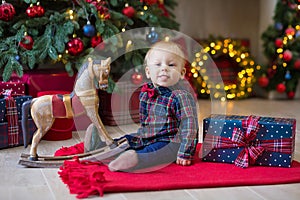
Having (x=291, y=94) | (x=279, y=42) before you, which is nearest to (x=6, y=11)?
(x=279, y=42)

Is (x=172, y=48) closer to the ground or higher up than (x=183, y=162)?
higher up

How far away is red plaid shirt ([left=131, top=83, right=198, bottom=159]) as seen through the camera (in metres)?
2.04

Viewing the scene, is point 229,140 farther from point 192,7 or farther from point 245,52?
point 192,7

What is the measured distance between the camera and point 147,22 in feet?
10.2

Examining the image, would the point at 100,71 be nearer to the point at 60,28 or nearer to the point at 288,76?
the point at 60,28

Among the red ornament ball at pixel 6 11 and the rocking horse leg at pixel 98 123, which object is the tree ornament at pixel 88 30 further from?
the rocking horse leg at pixel 98 123

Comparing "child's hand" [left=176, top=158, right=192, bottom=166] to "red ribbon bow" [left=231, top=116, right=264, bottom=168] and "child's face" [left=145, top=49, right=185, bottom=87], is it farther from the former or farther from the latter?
"child's face" [left=145, top=49, right=185, bottom=87]

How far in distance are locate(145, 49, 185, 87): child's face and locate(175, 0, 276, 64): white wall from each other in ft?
8.40

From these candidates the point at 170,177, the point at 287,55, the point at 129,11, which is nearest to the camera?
the point at 170,177

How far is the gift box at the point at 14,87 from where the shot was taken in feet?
8.68

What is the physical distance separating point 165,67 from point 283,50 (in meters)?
2.48

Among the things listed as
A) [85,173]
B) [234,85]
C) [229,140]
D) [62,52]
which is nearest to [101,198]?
[85,173]

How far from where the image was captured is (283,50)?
4211 mm

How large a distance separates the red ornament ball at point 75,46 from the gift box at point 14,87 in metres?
0.37
